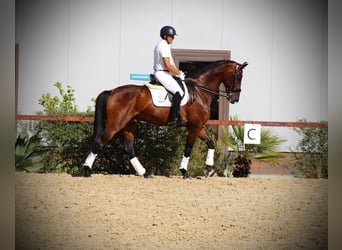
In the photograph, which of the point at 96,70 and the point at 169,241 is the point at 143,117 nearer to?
the point at 96,70

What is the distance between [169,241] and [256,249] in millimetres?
624

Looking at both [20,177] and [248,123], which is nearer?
[20,177]

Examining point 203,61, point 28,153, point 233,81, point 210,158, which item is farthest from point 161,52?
point 28,153

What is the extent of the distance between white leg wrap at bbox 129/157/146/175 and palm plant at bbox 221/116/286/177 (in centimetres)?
98

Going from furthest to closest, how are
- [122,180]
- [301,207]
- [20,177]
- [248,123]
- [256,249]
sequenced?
[248,123]
[122,180]
[20,177]
[301,207]
[256,249]

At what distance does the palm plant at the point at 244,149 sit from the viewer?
6121 mm

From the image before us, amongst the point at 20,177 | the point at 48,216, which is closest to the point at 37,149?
the point at 20,177

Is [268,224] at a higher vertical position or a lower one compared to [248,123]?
lower

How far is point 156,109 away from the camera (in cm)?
591

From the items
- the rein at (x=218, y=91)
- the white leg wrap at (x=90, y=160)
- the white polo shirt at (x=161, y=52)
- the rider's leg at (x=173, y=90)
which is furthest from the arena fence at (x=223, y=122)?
the white polo shirt at (x=161, y=52)

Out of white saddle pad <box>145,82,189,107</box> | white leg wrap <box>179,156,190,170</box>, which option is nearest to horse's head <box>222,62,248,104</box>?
white saddle pad <box>145,82,189,107</box>

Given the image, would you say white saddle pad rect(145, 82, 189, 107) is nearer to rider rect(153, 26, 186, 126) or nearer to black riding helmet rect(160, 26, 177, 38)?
rider rect(153, 26, 186, 126)

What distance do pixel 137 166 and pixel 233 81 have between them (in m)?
1.33

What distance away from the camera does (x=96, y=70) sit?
5.60 metres
